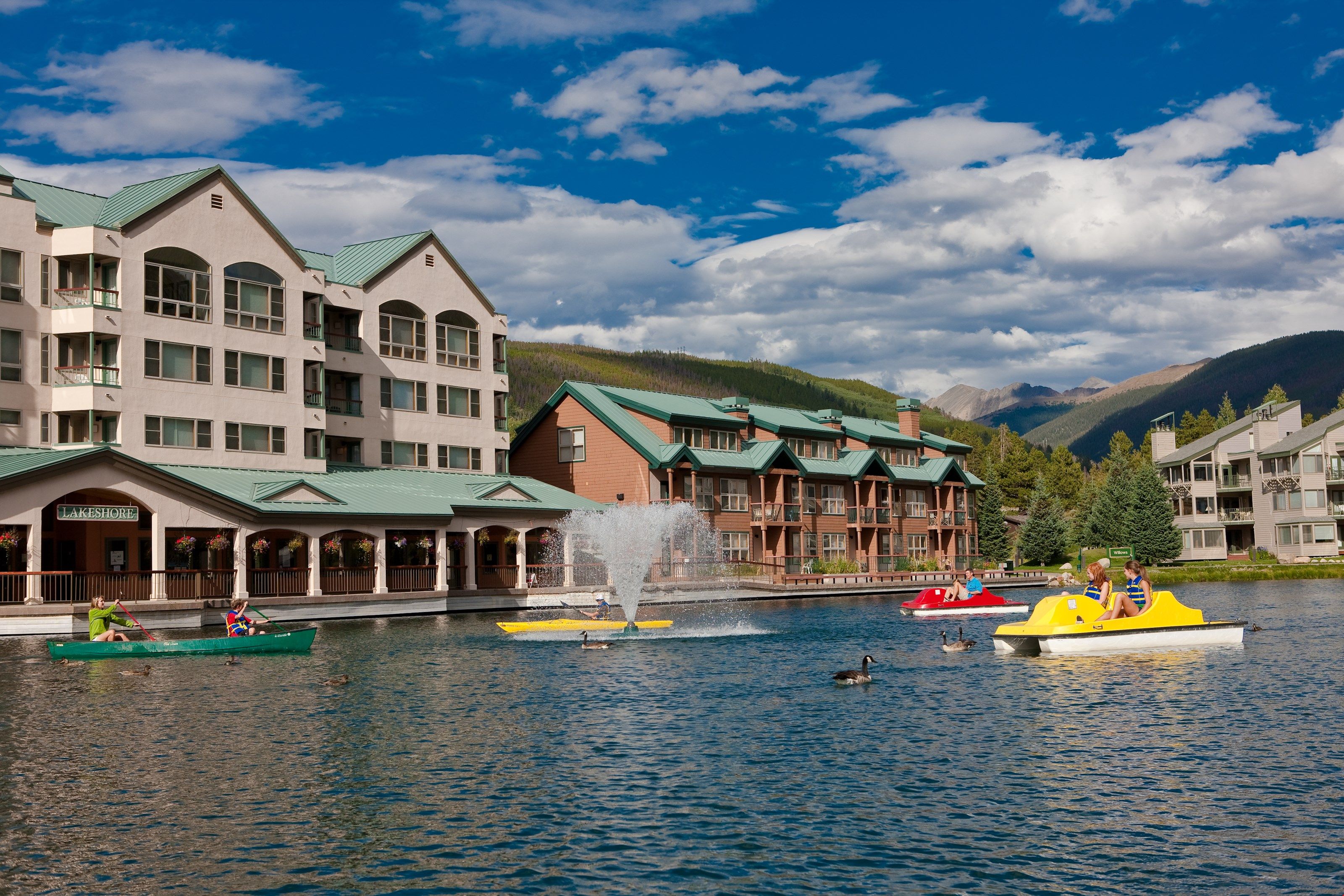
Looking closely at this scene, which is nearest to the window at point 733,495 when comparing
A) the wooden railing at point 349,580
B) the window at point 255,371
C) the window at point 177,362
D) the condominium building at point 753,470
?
the condominium building at point 753,470

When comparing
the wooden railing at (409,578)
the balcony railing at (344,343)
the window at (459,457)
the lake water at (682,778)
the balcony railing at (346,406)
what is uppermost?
the balcony railing at (344,343)

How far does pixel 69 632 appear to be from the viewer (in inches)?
1905

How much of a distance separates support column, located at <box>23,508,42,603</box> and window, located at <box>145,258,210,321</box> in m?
13.4

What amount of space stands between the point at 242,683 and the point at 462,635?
15.5 metres

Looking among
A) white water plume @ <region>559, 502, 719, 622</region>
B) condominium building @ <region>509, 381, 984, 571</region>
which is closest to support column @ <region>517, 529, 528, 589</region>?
white water plume @ <region>559, 502, 719, 622</region>

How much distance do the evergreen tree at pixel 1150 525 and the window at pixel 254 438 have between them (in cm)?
7230

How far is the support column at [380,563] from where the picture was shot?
61.7 metres

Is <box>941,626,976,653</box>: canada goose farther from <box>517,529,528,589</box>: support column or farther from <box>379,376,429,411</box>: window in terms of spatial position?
<box>379,376,429,411</box>: window

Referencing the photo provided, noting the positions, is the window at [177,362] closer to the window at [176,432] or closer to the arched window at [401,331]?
the window at [176,432]

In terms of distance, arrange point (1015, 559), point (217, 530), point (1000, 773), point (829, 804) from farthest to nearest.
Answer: point (1015, 559)
point (217, 530)
point (1000, 773)
point (829, 804)

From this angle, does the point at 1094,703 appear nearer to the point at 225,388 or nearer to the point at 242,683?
the point at 242,683

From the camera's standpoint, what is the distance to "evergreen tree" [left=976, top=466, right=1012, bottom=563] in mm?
121438

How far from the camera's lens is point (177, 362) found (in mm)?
60656

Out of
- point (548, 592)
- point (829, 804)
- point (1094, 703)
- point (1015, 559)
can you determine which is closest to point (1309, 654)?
point (1094, 703)
